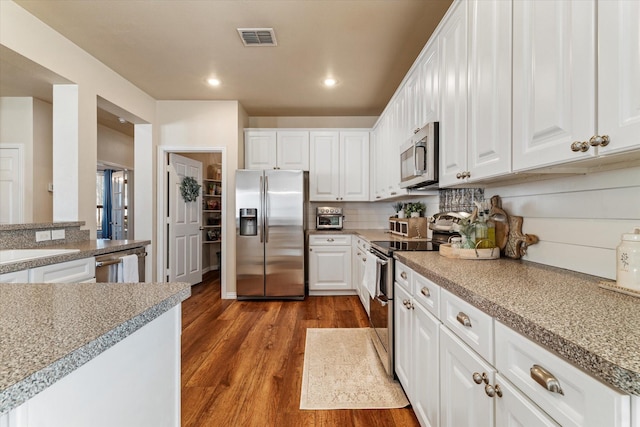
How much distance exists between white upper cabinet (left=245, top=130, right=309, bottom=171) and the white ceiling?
58cm

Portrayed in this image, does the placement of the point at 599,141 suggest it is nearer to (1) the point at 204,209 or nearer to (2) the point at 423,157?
(2) the point at 423,157

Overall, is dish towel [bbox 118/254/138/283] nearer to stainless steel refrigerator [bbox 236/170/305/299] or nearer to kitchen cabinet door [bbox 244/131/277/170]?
stainless steel refrigerator [bbox 236/170/305/299]

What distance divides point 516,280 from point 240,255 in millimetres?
3231

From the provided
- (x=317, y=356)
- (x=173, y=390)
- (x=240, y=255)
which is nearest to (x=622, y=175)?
(x=173, y=390)

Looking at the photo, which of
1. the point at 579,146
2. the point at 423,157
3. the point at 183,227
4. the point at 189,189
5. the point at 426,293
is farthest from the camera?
the point at 189,189

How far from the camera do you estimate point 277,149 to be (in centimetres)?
421

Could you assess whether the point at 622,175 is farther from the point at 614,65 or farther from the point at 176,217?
the point at 176,217

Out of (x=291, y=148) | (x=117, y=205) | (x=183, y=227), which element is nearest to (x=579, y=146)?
(x=291, y=148)

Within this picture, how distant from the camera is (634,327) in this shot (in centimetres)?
68

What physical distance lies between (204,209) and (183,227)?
1033 millimetres

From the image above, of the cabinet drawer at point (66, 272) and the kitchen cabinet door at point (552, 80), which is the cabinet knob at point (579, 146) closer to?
the kitchen cabinet door at point (552, 80)

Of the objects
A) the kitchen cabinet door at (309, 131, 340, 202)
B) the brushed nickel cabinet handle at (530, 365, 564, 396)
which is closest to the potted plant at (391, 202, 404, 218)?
the kitchen cabinet door at (309, 131, 340, 202)

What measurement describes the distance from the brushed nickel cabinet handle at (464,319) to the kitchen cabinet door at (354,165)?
3.21 m

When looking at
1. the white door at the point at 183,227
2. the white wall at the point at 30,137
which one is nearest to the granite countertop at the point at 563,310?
the white door at the point at 183,227
